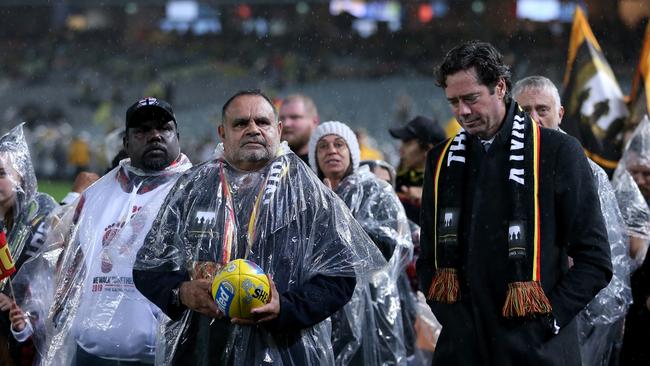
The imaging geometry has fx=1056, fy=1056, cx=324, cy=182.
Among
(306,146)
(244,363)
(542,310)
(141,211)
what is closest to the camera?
(542,310)

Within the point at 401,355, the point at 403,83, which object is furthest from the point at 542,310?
the point at 403,83

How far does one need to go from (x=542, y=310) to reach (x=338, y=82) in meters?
27.7

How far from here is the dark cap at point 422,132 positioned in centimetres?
700

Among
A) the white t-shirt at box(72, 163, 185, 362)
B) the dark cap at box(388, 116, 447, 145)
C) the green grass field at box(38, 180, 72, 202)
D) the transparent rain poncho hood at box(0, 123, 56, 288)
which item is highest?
the green grass field at box(38, 180, 72, 202)

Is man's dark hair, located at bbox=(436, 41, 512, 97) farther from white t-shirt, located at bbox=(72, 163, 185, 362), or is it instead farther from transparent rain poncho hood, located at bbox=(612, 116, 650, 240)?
transparent rain poncho hood, located at bbox=(612, 116, 650, 240)

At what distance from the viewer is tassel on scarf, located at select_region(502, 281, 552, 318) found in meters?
3.32

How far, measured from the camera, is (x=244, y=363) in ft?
11.8

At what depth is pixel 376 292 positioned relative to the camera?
5.70 meters

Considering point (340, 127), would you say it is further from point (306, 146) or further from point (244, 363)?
point (244, 363)

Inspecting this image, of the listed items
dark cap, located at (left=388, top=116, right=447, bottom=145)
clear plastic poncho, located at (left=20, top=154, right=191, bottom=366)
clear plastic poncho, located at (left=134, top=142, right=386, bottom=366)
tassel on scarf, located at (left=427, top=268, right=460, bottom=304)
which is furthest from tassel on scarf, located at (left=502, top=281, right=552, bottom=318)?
dark cap, located at (left=388, top=116, right=447, bottom=145)

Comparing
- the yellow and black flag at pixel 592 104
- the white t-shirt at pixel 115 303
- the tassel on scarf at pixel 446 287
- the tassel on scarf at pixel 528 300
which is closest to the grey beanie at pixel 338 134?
the white t-shirt at pixel 115 303

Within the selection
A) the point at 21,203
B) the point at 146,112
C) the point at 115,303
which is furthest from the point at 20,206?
the point at 115,303

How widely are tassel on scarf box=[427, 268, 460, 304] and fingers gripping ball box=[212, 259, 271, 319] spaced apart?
561 millimetres

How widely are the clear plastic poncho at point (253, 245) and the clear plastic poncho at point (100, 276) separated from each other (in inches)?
15.3
